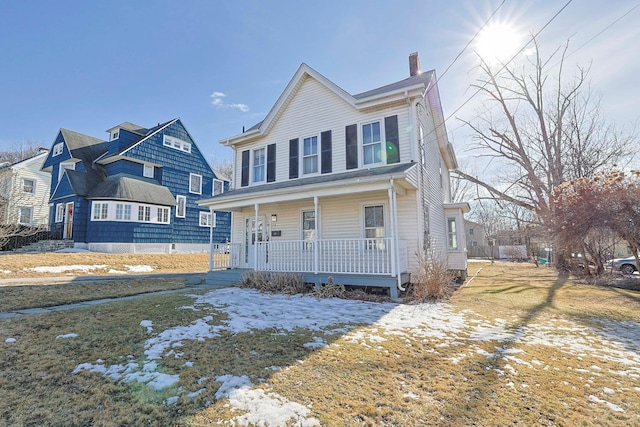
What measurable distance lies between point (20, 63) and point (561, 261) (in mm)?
34085

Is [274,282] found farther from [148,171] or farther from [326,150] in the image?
[148,171]

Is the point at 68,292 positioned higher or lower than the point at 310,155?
lower

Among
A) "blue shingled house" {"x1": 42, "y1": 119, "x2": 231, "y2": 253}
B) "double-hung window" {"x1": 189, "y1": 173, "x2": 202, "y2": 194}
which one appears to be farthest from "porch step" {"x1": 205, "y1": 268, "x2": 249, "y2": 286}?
"double-hung window" {"x1": 189, "y1": 173, "x2": 202, "y2": 194}

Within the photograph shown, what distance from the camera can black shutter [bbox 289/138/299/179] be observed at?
12.4 m

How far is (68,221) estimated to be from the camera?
20562mm

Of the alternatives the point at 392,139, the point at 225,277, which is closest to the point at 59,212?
the point at 225,277

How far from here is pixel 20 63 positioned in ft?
52.2

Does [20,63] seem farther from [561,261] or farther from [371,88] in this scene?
[561,261]

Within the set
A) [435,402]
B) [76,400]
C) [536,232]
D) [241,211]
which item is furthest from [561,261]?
[76,400]

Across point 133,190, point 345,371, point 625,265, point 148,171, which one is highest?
point 148,171

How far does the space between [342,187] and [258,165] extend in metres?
5.69

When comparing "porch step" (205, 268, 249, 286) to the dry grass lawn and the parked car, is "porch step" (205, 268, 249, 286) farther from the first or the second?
the parked car

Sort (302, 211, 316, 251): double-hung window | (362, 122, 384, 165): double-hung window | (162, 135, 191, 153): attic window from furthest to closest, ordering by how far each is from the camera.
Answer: (162, 135, 191, 153): attic window → (302, 211, 316, 251): double-hung window → (362, 122, 384, 165): double-hung window

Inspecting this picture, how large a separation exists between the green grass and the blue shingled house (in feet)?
25.2
